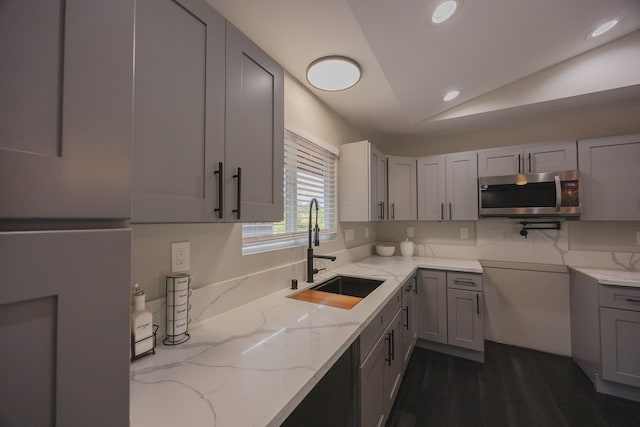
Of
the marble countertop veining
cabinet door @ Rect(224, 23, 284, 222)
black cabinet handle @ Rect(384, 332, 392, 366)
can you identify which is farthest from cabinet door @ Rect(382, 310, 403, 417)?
cabinet door @ Rect(224, 23, 284, 222)

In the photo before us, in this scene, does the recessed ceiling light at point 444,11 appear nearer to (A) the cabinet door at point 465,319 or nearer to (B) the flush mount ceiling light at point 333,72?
(B) the flush mount ceiling light at point 333,72

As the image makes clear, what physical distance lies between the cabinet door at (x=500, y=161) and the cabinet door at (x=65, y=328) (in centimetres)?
315

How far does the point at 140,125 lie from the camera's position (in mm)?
A: 672

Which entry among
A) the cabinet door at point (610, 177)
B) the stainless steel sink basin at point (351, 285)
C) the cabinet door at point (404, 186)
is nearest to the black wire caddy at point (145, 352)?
the stainless steel sink basin at point (351, 285)

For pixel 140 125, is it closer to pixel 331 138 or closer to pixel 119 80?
pixel 119 80

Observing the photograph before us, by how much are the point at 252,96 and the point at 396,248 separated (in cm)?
287

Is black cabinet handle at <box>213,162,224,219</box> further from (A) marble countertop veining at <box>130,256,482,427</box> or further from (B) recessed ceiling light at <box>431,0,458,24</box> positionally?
(B) recessed ceiling light at <box>431,0,458,24</box>

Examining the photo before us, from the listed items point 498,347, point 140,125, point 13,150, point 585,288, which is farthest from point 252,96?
point 498,347

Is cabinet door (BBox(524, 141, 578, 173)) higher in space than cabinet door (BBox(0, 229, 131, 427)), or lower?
higher

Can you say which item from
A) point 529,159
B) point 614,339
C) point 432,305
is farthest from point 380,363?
point 529,159

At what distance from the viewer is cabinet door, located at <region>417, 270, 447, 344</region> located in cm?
255

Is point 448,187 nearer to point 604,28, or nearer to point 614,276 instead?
point 614,276

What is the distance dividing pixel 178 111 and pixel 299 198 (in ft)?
4.21

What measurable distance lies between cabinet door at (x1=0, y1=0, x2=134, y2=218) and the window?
1.10 meters
